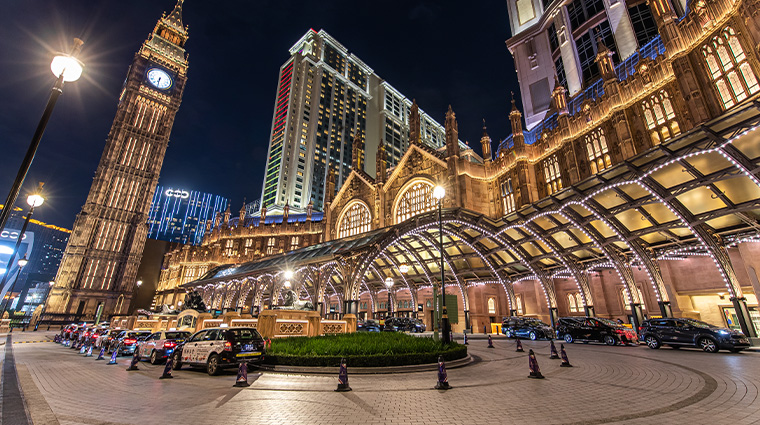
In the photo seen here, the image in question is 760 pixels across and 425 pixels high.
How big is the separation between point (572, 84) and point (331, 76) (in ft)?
323

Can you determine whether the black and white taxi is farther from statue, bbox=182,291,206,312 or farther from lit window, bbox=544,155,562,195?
lit window, bbox=544,155,562,195

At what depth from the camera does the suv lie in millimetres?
19547

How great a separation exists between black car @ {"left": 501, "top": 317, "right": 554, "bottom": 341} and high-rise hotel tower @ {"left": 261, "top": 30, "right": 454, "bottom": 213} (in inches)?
3275

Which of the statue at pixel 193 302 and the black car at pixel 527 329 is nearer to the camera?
the black car at pixel 527 329

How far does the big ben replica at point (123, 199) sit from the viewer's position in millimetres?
63375

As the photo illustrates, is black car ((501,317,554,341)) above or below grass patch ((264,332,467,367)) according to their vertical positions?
above

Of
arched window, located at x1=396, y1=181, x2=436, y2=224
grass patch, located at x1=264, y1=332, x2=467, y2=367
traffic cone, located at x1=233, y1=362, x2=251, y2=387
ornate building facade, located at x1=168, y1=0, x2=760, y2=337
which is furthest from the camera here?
arched window, located at x1=396, y1=181, x2=436, y2=224

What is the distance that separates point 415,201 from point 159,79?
82060mm

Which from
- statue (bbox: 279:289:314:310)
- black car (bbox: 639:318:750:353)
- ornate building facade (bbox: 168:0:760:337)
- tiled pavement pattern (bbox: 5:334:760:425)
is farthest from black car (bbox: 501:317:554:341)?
statue (bbox: 279:289:314:310)

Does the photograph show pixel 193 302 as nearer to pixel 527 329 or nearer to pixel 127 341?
pixel 127 341

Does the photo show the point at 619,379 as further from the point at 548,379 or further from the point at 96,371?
the point at 96,371

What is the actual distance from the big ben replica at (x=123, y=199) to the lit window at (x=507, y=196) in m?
69.1

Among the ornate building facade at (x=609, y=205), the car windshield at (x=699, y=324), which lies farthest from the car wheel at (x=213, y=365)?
the car windshield at (x=699, y=324)

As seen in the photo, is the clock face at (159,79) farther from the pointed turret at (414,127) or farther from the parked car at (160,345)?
the parked car at (160,345)
